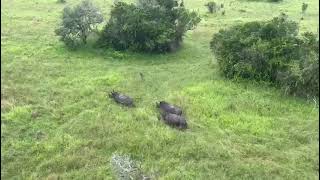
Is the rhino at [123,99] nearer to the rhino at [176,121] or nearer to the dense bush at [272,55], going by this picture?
the rhino at [176,121]

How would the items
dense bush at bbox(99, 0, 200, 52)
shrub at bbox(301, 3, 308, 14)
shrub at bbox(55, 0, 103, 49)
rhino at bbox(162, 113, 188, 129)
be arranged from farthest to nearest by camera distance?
shrub at bbox(301, 3, 308, 14), shrub at bbox(55, 0, 103, 49), dense bush at bbox(99, 0, 200, 52), rhino at bbox(162, 113, 188, 129)

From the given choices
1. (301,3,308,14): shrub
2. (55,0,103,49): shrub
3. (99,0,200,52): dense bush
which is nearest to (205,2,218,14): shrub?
(301,3,308,14): shrub

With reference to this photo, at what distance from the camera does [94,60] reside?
28.0 m

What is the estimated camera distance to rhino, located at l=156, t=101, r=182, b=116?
68.4 ft

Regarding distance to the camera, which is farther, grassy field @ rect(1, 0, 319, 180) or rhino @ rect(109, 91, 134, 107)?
rhino @ rect(109, 91, 134, 107)

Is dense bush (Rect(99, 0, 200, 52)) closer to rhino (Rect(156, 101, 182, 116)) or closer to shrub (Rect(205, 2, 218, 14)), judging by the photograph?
rhino (Rect(156, 101, 182, 116))

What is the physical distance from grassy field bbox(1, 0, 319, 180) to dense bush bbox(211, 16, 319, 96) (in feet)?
2.44

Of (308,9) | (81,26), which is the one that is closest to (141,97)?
(81,26)

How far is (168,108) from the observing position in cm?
2106

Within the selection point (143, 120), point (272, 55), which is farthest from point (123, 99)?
point (272, 55)

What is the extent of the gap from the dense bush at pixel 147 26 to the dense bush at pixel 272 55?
3.84 metres

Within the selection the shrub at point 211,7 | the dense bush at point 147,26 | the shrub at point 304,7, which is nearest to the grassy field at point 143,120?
the dense bush at point 147,26

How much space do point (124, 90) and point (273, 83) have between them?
23.0ft

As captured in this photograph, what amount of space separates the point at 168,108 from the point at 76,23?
11.0 m
